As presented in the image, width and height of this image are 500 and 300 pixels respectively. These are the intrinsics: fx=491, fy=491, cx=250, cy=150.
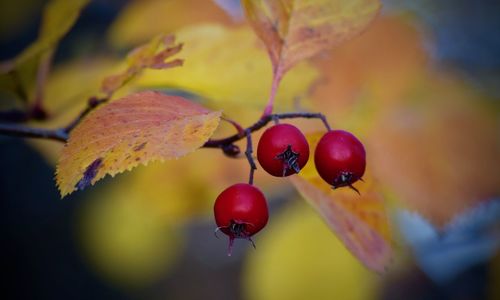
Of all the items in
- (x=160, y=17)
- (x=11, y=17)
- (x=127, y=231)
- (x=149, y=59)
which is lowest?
(x=127, y=231)

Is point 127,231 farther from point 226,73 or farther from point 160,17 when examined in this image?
point 226,73

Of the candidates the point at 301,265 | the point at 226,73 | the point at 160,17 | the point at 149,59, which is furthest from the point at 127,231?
the point at 149,59

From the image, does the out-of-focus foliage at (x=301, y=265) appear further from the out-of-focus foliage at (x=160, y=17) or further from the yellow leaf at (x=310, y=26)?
the yellow leaf at (x=310, y=26)

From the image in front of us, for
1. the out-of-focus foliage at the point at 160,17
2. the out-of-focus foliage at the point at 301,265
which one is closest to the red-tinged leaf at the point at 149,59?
the out-of-focus foliage at the point at 160,17

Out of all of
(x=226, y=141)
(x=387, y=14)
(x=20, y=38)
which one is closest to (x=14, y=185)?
(x=20, y=38)

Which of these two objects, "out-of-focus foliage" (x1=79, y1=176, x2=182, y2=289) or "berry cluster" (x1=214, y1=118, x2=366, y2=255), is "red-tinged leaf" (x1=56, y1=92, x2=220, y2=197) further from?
"out-of-focus foliage" (x1=79, y1=176, x2=182, y2=289)

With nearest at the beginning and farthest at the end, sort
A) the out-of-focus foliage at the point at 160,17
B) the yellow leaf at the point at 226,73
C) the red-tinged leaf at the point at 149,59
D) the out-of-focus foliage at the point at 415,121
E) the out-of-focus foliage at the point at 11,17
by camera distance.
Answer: the red-tinged leaf at the point at 149,59 → the yellow leaf at the point at 226,73 → the out-of-focus foliage at the point at 415,121 → the out-of-focus foliage at the point at 160,17 → the out-of-focus foliage at the point at 11,17
